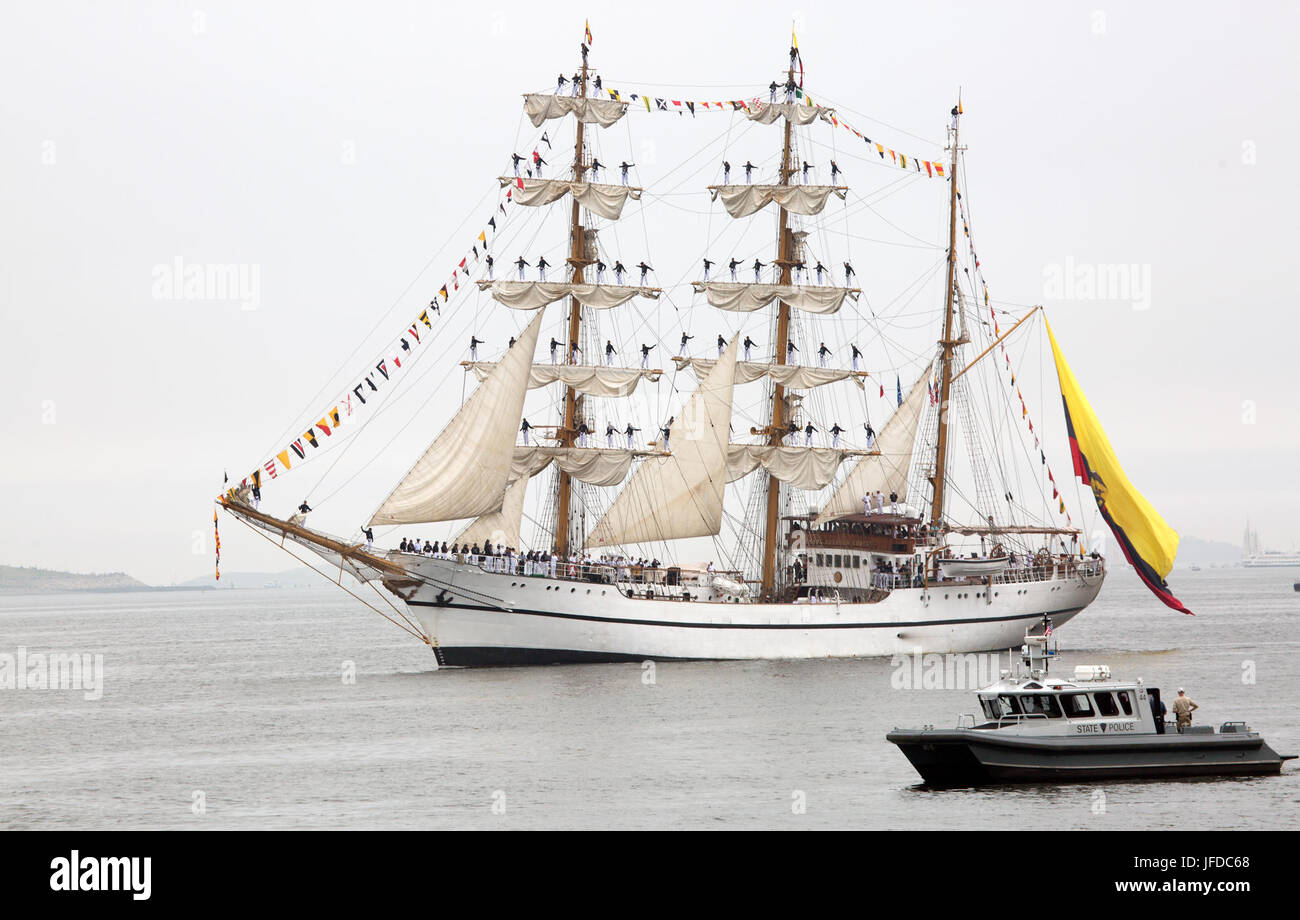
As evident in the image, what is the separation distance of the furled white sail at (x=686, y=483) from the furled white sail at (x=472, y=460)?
6.15 metres

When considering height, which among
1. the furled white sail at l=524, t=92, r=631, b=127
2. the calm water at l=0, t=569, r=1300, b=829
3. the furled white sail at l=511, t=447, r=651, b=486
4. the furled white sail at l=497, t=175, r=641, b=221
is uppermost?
the furled white sail at l=524, t=92, r=631, b=127

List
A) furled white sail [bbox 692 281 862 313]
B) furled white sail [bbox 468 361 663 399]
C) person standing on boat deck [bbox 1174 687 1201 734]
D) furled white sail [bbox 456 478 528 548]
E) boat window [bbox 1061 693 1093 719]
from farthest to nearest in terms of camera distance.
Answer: furled white sail [bbox 692 281 862 313]
furled white sail [bbox 468 361 663 399]
furled white sail [bbox 456 478 528 548]
person standing on boat deck [bbox 1174 687 1201 734]
boat window [bbox 1061 693 1093 719]

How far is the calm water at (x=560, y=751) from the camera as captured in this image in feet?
101

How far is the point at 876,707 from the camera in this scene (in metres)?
47.4

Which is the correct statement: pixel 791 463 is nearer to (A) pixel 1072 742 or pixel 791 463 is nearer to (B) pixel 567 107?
(B) pixel 567 107


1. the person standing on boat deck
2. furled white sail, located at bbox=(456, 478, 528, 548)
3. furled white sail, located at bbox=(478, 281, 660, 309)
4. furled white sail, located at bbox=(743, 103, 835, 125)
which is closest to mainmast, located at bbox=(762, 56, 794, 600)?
furled white sail, located at bbox=(743, 103, 835, 125)

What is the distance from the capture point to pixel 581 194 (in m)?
64.2

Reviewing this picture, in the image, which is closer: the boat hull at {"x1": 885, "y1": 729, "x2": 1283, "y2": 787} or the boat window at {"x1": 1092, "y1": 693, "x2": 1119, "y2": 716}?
the boat hull at {"x1": 885, "y1": 729, "x2": 1283, "y2": 787}

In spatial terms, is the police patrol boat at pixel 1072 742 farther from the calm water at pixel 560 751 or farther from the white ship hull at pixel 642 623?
the white ship hull at pixel 642 623

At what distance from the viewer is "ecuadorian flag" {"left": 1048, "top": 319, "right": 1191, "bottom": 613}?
226ft

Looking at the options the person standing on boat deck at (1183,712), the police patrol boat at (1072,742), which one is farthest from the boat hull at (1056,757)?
the person standing on boat deck at (1183,712)

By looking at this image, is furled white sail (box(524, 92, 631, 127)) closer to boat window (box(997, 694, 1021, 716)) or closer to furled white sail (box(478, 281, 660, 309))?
furled white sail (box(478, 281, 660, 309))

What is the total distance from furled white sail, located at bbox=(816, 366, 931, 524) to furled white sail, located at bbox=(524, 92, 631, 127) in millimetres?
21466
